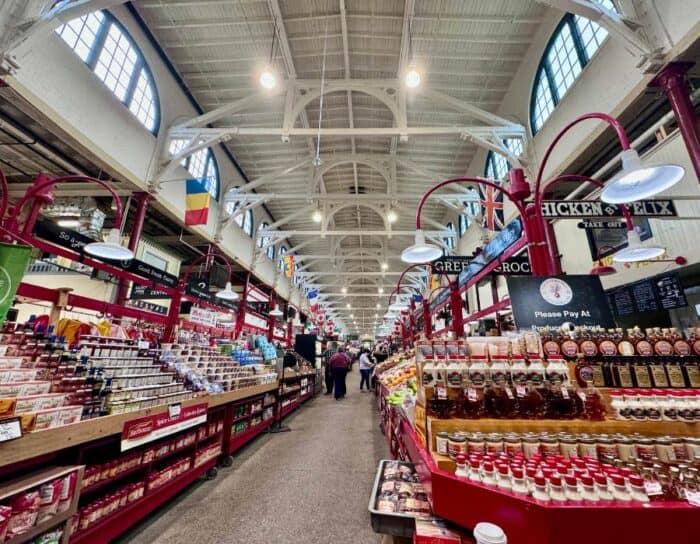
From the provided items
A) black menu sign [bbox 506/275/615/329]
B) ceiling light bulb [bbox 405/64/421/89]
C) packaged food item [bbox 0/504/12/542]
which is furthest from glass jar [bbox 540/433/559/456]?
ceiling light bulb [bbox 405/64/421/89]

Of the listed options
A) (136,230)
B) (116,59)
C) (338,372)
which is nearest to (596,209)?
(136,230)

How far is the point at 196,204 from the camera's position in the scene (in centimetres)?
727

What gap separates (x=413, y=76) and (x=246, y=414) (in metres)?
6.68

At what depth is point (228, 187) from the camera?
34.7 feet

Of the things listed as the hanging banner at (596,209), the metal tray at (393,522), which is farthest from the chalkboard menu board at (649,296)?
the metal tray at (393,522)

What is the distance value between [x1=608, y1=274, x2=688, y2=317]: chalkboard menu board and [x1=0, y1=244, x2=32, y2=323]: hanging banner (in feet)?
25.4

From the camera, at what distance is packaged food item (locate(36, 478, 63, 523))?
1703 millimetres

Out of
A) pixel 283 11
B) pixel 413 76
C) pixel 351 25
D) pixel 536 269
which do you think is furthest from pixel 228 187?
pixel 536 269

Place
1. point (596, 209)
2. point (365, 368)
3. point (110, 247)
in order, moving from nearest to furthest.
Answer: point (596, 209)
point (110, 247)
point (365, 368)

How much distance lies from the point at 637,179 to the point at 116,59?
349 inches

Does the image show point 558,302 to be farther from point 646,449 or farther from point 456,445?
point 456,445

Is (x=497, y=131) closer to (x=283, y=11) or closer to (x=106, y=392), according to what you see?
(x=283, y=11)

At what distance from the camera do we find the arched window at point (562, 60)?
18.4 feet

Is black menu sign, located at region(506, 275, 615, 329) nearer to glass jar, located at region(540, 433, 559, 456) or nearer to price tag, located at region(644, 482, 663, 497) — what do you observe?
glass jar, located at region(540, 433, 559, 456)
